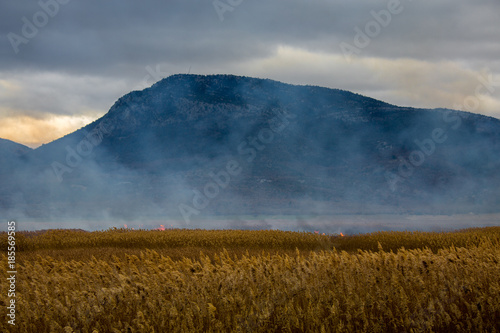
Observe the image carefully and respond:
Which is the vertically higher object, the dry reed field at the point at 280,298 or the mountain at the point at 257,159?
the mountain at the point at 257,159

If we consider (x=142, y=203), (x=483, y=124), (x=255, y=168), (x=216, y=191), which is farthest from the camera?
(x=483, y=124)

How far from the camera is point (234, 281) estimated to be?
8.04 meters

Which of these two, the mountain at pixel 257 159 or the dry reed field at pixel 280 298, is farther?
the mountain at pixel 257 159

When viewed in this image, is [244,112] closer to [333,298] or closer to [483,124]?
[483,124]

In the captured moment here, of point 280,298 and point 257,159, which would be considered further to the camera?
point 257,159

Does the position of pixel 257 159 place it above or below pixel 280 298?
above

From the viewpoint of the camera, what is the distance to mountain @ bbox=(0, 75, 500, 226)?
10225 centimetres

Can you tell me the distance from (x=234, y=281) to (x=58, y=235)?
17305 millimetres

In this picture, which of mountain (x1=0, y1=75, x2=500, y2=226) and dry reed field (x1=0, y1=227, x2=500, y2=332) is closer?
dry reed field (x1=0, y1=227, x2=500, y2=332)

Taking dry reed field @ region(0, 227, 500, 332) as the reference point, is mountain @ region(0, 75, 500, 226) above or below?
above

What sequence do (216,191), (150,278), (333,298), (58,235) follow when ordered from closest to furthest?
1. (333,298)
2. (150,278)
3. (58,235)
4. (216,191)

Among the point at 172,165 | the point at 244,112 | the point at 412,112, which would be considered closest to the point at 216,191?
the point at 172,165

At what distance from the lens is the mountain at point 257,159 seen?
102250 mm

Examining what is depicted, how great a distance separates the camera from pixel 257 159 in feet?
419
